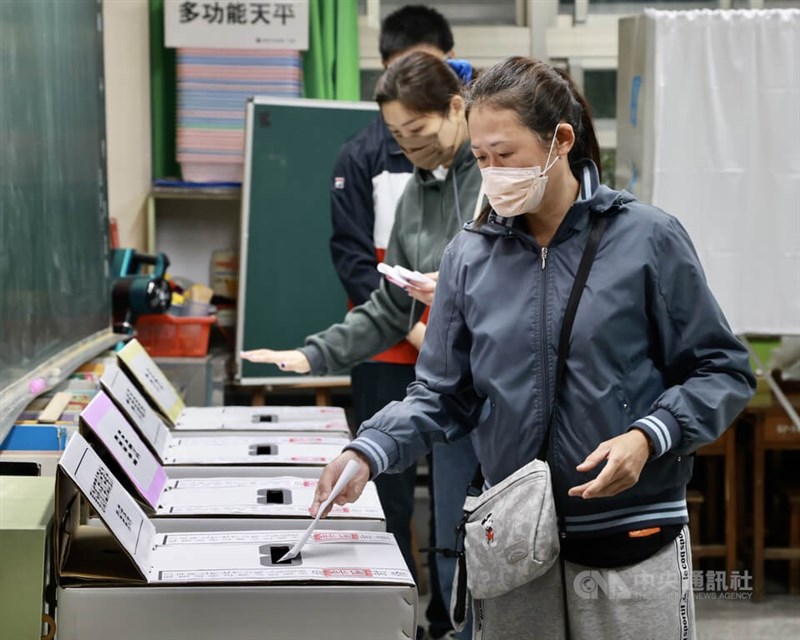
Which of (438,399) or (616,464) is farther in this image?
(438,399)

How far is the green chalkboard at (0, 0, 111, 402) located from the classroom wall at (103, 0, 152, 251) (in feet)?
2.35

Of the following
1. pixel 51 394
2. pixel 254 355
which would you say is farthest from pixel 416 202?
pixel 51 394

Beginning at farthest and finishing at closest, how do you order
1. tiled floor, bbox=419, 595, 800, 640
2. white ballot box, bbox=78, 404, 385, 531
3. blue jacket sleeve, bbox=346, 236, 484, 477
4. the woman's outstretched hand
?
tiled floor, bbox=419, 595, 800, 640, white ballot box, bbox=78, 404, 385, 531, blue jacket sleeve, bbox=346, 236, 484, 477, the woman's outstretched hand

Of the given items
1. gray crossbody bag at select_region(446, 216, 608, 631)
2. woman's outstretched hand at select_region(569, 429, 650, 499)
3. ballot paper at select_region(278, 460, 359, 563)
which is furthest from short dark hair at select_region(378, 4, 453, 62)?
woman's outstretched hand at select_region(569, 429, 650, 499)

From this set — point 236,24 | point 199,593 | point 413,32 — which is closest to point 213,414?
point 199,593

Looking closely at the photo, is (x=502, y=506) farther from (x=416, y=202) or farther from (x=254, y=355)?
(x=416, y=202)

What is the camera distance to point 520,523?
4.61 ft

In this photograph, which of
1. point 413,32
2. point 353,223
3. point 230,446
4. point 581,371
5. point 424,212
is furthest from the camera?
point 413,32

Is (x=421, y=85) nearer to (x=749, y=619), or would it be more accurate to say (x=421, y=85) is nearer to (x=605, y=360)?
(x=605, y=360)

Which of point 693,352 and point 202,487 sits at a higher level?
point 693,352

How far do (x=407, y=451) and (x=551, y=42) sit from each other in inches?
140

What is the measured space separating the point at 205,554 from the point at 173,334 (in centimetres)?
250

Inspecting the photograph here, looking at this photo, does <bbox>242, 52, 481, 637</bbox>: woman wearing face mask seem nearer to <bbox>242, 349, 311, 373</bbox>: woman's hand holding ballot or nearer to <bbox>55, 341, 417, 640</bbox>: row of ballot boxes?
<bbox>242, 349, 311, 373</bbox>: woman's hand holding ballot

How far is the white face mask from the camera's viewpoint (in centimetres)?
149
